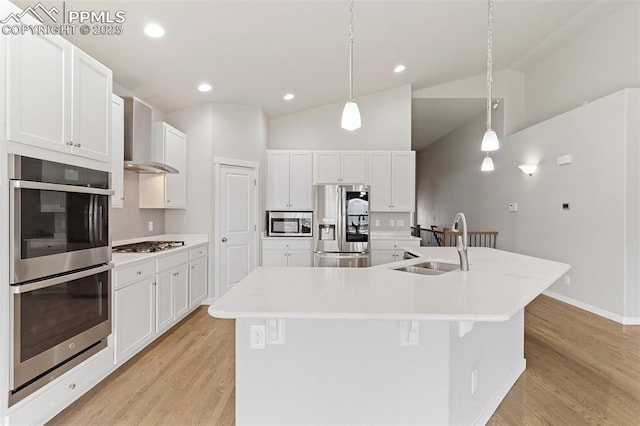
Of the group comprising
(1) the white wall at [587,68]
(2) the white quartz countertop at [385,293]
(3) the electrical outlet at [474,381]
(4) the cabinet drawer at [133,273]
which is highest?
(1) the white wall at [587,68]

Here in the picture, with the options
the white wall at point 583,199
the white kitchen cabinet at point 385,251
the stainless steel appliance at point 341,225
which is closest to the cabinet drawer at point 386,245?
the white kitchen cabinet at point 385,251

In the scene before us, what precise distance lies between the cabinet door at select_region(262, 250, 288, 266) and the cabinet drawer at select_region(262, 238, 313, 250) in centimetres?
6

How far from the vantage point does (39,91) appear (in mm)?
1801

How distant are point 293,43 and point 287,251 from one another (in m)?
2.89

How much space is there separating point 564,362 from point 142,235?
458 centimetres

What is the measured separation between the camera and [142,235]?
3.99 meters

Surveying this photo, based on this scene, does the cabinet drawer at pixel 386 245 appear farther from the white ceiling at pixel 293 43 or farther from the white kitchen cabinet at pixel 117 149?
the white kitchen cabinet at pixel 117 149

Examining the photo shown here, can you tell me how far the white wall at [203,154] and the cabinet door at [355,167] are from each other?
169 cm

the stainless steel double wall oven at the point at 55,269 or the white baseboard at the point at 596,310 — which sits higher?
the stainless steel double wall oven at the point at 55,269

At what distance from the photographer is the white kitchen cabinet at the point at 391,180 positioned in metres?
5.24

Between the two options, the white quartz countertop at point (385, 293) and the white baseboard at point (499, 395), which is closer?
the white quartz countertop at point (385, 293)

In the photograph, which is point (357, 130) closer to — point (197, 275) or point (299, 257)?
point (299, 257)

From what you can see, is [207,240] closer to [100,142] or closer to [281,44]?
[100,142]

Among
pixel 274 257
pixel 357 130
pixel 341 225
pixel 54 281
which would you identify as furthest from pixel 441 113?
pixel 54 281
